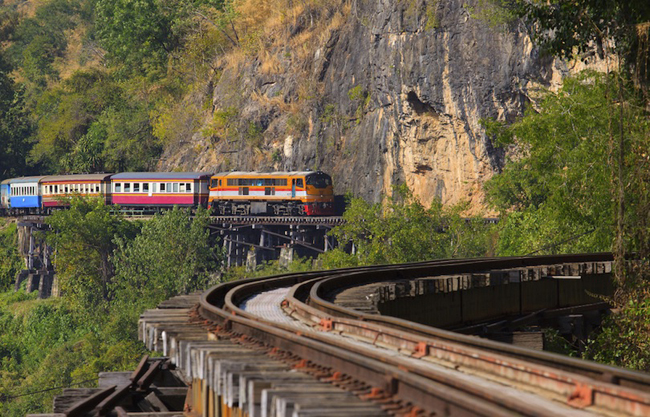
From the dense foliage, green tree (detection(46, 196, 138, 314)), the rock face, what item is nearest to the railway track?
the dense foliage

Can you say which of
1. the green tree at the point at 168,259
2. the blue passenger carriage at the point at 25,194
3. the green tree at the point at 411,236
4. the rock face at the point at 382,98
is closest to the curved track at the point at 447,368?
the green tree at the point at 411,236

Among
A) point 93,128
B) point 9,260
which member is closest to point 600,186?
point 9,260

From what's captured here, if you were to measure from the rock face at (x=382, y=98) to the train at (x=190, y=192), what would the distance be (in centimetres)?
430

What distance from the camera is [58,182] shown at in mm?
71000

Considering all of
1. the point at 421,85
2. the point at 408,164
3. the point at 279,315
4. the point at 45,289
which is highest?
the point at 421,85

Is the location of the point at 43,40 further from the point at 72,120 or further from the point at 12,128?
the point at 72,120

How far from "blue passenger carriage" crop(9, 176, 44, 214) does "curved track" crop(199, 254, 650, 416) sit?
64.1 metres

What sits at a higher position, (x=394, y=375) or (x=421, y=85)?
(x=421, y=85)

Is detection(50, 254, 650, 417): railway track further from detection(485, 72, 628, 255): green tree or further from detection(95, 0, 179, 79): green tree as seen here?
detection(95, 0, 179, 79): green tree

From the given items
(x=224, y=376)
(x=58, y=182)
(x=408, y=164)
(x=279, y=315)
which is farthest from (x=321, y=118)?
(x=224, y=376)

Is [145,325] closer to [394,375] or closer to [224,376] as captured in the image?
[224,376]

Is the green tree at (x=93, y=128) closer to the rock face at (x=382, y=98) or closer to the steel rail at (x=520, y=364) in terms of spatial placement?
the rock face at (x=382, y=98)

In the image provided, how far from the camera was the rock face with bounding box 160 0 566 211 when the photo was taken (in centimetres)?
4994

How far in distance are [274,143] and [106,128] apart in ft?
87.7
